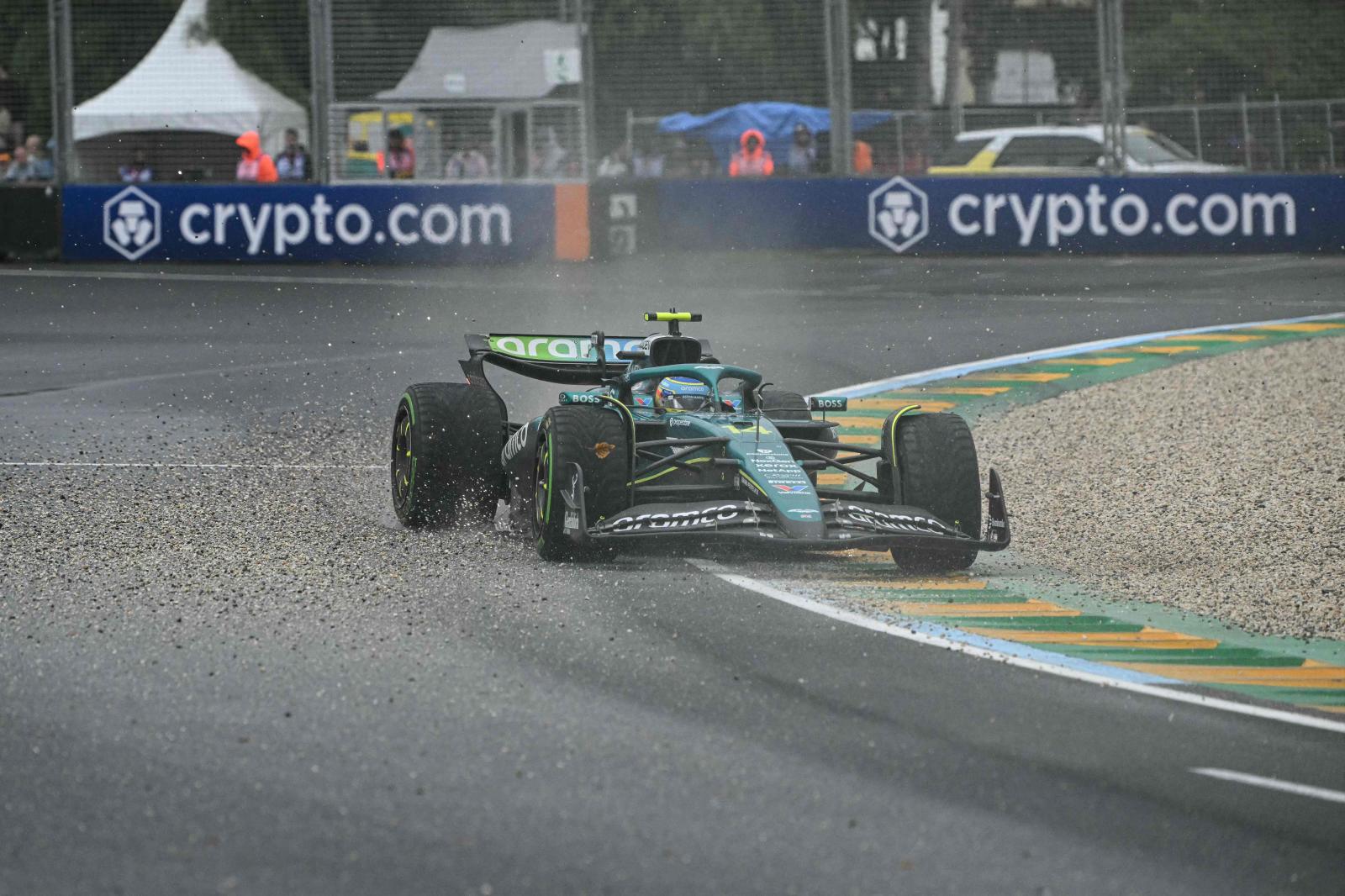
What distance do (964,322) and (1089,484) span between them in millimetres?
6807

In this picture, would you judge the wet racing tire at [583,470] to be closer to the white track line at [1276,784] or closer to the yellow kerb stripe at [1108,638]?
the yellow kerb stripe at [1108,638]

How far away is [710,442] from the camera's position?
9008mm

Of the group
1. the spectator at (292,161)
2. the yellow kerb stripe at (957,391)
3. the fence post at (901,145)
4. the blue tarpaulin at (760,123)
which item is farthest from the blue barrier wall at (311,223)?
the yellow kerb stripe at (957,391)

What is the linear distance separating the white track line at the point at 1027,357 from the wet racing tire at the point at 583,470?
6307 mm

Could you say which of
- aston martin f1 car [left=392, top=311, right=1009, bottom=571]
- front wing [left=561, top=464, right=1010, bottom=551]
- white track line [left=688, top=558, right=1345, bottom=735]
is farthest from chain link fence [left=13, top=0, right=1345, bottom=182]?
white track line [left=688, top=558, right=1345, bottom=735]

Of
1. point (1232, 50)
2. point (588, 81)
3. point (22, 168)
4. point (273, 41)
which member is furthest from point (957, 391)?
point (22, 168)

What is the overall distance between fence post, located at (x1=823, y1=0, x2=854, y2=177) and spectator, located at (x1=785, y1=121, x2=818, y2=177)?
0.23 m

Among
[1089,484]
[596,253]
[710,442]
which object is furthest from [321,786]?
[596,253]

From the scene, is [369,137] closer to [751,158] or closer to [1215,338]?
[751,158]

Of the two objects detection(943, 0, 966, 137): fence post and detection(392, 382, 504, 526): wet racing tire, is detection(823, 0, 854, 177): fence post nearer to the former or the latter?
detection(943, 0, 966, 137): fence post

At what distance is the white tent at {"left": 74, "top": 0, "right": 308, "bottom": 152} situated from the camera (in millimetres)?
21656

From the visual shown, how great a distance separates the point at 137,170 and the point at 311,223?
2.16 metres

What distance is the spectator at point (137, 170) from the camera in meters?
21.4

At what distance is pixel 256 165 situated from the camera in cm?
2181
